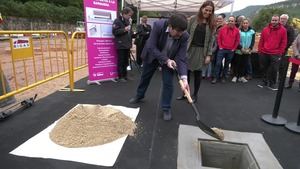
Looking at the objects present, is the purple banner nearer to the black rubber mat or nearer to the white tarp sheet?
the black rubber mat

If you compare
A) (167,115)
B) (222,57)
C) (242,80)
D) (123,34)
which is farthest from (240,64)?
(167,115)

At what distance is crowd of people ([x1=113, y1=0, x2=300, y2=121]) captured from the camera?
342 cm

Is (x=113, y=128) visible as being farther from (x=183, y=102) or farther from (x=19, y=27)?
(x=19, y=27)

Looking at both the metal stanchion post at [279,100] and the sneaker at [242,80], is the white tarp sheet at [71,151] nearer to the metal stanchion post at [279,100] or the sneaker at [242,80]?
the metal stanchion post at [279,100]

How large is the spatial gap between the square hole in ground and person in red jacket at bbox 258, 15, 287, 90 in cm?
343

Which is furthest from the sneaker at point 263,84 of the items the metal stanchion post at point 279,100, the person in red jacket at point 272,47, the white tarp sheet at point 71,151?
the white tarp sheet at point 71,151

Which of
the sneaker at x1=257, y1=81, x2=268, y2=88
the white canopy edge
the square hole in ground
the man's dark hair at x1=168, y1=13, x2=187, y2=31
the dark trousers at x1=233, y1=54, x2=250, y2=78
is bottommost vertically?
the square hole in ground

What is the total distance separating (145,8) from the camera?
10758 millimetres

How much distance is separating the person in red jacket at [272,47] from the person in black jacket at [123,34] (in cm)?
317

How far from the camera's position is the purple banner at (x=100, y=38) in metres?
5.02

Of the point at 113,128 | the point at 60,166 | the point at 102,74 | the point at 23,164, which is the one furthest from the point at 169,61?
the point at 102,74

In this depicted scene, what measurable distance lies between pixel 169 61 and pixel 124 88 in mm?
2214

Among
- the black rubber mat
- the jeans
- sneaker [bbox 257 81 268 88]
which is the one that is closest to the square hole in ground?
the black rubber mat

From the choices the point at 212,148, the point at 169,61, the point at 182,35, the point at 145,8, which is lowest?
the point at 212,148
